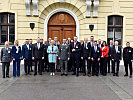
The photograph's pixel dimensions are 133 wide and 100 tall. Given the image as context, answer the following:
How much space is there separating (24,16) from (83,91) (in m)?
9.75

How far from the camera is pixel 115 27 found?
16500 millimetres

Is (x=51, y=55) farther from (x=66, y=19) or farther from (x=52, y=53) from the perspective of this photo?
(x=66, y=19)

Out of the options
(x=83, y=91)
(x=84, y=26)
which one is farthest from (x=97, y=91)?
(x=84, y=26)

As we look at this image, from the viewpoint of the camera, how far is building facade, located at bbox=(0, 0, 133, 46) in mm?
15742

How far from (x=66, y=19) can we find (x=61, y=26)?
0.67 m

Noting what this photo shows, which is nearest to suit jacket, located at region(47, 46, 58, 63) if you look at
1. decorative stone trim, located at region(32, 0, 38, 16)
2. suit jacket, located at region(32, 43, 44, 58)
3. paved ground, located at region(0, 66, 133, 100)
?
suit jacket, located at region(32, 43, 44, 58)

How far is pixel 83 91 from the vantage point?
25.4 feet

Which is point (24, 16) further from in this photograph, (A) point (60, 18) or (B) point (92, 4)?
(B) point (92, 4)

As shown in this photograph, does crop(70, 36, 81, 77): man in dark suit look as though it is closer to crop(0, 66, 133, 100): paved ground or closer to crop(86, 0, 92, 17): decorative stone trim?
crop(0, 66, 133, 100): paved ground

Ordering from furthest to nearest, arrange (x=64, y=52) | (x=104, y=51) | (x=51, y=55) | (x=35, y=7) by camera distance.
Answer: (x=35, y=7) < (x=104, y=51) < (x=51, y=55) < (x=64, y=52)

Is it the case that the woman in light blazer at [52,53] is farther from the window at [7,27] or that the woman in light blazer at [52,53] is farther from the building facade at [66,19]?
the window at [7,27]

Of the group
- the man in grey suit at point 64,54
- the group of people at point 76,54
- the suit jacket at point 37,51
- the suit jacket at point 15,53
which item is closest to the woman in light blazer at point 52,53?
the group of people at point 76,54

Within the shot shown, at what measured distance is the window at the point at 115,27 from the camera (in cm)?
1642

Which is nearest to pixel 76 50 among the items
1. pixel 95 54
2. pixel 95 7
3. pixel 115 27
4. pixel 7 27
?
pixel 95 54
